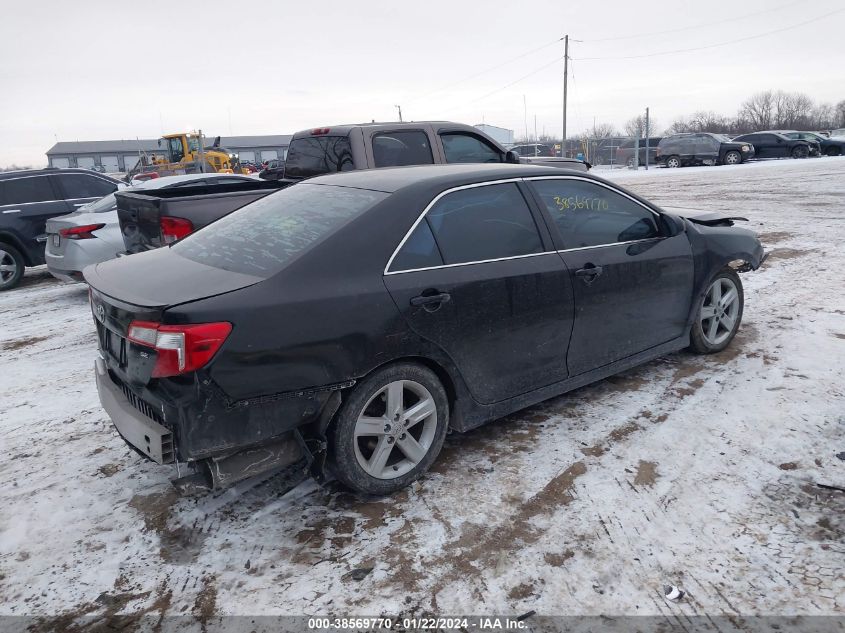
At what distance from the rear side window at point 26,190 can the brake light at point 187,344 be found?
8535 millimetres

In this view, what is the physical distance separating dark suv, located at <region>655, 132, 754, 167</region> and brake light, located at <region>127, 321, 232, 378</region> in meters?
34.4

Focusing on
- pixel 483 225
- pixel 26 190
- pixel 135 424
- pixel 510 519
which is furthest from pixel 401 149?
pixel 26 190

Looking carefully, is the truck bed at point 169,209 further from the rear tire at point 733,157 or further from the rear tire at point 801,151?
the rear tire at point 801,151

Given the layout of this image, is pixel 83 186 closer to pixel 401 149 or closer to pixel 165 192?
pixel 165 192

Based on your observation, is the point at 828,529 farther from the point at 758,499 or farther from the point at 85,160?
the point at 85,160

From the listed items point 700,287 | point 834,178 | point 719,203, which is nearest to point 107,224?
point 700,287

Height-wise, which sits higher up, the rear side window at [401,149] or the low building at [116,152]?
the low building at [116,152]

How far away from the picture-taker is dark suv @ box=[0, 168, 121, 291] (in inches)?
361

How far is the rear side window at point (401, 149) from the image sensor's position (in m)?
6.93

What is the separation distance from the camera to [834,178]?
18969 millimetres

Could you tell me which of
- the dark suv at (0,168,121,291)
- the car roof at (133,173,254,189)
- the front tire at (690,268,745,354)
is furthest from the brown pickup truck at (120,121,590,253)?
the dark suv at (0,168,121,291)

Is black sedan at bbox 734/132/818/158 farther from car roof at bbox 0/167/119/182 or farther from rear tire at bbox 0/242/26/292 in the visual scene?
rear tire at bbox 0/242/26/292

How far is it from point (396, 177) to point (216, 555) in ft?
7.22

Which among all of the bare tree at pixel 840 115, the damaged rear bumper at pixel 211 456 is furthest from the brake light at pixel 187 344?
the bare tree at pixel 840 115
